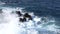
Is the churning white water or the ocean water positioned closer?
the churning white water

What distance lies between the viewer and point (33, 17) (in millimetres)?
21328

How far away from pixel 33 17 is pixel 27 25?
1.74 m

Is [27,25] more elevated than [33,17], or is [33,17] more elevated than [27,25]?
[33,17]

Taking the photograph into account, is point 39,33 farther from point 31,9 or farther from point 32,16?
point 31,9

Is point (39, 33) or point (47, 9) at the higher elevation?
point (47, 9)

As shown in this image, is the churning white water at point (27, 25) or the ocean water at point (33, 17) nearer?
the churning white water at point (27, 25)

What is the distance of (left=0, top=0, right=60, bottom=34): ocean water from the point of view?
63.2 ft

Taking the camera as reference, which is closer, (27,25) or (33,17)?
(27,25)

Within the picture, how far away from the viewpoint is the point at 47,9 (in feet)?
76.0

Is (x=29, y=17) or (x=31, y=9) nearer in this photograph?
(x=29, y=17)

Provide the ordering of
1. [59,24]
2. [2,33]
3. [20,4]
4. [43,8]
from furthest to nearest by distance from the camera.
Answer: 1. [20,4]
2. [43,8]
3. [59,24]
4. [2,33]

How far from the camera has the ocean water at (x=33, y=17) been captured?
63.2 ft

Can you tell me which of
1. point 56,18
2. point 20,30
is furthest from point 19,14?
point 56,18

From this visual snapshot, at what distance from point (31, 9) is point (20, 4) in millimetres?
2172
